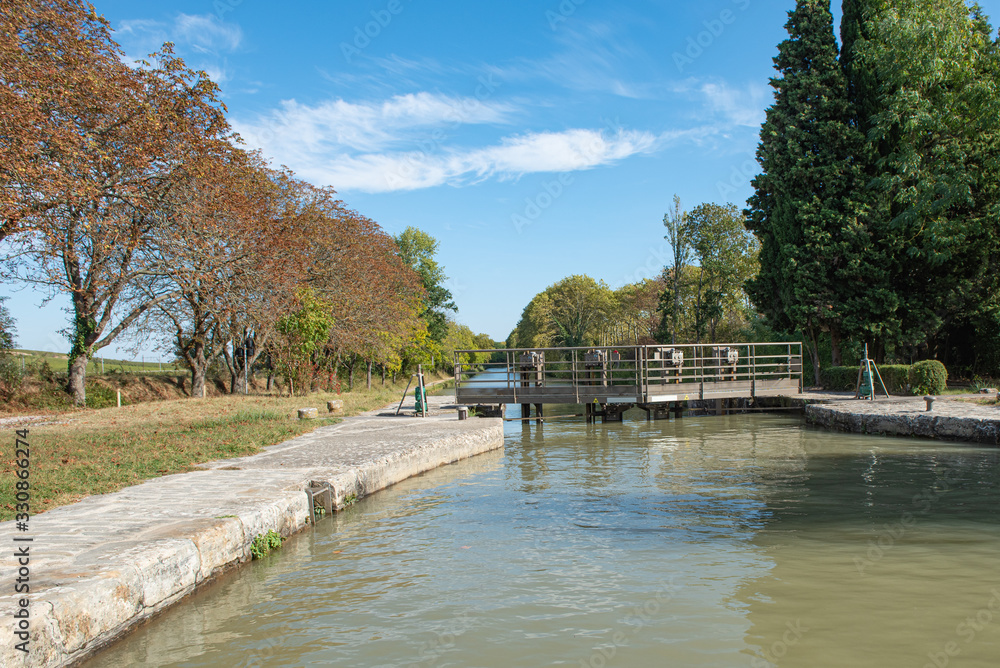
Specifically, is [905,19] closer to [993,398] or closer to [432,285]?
[993,398]

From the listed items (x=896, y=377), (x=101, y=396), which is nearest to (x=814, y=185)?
(x=896, y=377)

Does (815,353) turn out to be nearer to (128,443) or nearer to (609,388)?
(609,388)

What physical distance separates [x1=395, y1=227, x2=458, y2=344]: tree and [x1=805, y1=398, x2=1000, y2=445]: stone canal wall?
44.1 m

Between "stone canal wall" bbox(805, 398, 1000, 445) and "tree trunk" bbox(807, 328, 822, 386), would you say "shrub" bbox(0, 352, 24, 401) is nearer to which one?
"stone canal wall" bbox(805, 398, 1000, 445)

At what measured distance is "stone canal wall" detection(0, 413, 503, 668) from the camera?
14.2 ft

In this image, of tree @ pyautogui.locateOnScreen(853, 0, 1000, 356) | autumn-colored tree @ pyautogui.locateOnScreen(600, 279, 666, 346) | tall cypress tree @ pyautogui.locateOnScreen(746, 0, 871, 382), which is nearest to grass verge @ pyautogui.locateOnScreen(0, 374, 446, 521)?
tall cypress tree @ pyautogui.locateOnScreen(746, 0, 871, 382)

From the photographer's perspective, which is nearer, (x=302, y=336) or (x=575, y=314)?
(x=302, y=336)

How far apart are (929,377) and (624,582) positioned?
20.3 m

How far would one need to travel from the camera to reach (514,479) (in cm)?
1195

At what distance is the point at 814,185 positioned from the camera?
28.0 metres

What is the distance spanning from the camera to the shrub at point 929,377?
70.6 ft

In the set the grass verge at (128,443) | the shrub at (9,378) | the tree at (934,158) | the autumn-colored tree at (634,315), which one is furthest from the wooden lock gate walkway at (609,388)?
the autumn-colored tree at (634,315)

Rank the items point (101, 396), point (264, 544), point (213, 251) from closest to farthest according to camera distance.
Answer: point (264, 544) → point (213, 251) → point (101, 396)

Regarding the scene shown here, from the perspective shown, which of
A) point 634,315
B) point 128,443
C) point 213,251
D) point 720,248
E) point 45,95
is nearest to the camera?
point 128,443
